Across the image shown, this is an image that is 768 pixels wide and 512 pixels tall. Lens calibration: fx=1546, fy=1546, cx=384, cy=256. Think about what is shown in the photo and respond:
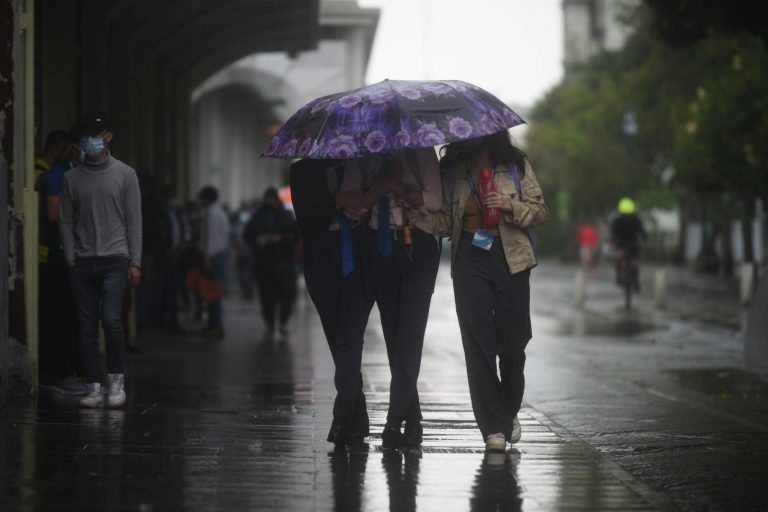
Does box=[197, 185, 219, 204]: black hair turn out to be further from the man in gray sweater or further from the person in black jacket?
the man in gray sweater

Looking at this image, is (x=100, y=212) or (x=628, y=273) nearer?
(x=100, y=212)

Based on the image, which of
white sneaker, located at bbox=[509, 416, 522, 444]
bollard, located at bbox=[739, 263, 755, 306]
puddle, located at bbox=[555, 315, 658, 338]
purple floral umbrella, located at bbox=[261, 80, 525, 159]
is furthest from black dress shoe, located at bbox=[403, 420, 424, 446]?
bollard, located at bbox=[739, 263, 755, 306]

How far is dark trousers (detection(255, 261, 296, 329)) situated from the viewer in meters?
18.2

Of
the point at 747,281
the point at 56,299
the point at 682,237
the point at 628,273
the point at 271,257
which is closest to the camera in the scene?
the point at 56,299

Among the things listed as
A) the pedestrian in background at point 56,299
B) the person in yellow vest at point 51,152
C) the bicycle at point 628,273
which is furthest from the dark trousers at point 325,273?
the bicycle at point 628,273

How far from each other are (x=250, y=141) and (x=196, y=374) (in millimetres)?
41692

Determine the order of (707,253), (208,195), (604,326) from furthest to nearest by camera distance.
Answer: (707,253) → (604,326) → (208,195)

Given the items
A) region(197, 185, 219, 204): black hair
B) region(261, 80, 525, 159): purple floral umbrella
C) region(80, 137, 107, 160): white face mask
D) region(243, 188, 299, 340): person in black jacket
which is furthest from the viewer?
region(197, 185, 219, 204): black hair

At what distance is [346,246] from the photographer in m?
7.89

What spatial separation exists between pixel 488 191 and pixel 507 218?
172 millimetres

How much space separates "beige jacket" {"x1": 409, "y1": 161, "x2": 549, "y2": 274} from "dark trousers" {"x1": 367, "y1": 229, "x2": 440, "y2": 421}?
90mm

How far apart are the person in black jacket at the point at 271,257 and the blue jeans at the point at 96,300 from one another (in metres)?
8.43

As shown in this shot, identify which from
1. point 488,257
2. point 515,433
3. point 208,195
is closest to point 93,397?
point 515,433

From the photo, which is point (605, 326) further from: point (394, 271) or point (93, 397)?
point (394, 271)
